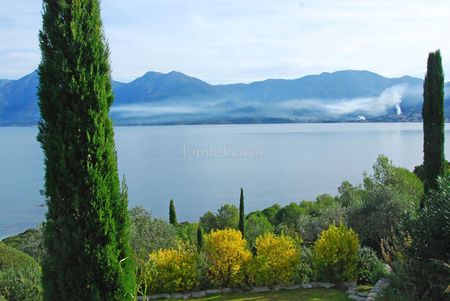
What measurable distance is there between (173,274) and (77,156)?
27.0ft

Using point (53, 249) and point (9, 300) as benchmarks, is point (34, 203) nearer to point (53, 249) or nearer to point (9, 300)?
point (9, 300)

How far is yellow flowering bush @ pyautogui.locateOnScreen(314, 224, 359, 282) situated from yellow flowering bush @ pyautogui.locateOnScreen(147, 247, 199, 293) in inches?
147

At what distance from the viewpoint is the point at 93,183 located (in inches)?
217

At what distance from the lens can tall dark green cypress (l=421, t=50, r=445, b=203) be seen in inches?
698

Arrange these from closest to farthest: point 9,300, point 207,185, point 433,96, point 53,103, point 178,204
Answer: point 53,103
point 9,300
point 433,96
point 178,204
point 207,185

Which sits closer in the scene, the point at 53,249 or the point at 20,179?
the point at 53,249

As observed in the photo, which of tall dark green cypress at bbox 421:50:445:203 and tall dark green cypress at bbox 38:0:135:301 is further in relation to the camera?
tall dark green cypress at bbox 421:50:445:203

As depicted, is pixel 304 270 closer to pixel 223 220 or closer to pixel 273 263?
pixel 273 263

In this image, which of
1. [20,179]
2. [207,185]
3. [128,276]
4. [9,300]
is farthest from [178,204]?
[128,276]

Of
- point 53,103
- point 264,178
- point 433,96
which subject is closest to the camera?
point 53,103

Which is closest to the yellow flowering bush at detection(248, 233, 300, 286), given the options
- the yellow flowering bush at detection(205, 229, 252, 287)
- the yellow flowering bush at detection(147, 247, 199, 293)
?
the yellow flowering bush at detection(205, 229, 252, 287)

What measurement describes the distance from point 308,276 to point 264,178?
204ft

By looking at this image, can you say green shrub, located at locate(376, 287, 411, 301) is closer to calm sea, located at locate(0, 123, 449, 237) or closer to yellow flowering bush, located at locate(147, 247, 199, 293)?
yellow flowering bush, located at locate(147, 247, 199, 293)

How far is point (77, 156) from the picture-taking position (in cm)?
549
